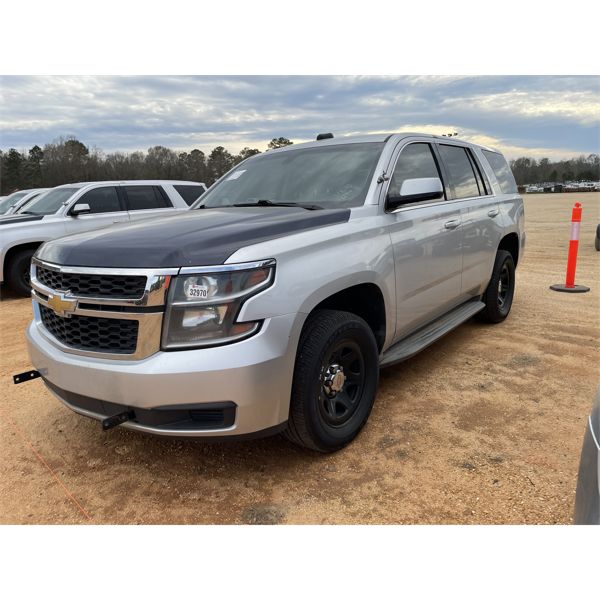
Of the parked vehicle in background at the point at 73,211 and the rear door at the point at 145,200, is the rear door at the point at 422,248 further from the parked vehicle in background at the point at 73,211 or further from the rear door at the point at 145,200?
the rear door at the point at 145,200

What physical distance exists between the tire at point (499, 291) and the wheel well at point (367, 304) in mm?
2470

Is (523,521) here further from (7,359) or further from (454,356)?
(7,359)

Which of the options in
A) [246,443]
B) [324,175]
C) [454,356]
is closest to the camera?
[246,443]

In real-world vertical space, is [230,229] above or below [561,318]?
above

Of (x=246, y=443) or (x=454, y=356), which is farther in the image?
(x=454, y=356)

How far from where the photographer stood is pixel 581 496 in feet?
5.38

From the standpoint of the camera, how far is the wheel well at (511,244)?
5.63 m

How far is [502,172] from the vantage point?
19.1 feet

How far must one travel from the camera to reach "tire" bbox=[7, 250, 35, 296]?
26.8ft

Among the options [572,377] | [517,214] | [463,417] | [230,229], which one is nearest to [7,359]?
[230,229]

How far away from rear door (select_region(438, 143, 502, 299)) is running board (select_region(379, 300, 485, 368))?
0.17 m

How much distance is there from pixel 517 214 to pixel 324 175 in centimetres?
327

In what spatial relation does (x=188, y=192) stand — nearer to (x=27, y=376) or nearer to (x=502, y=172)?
(x=502, y=172)

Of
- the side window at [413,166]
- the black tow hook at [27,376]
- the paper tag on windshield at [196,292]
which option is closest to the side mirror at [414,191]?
the side window at [413,166]
